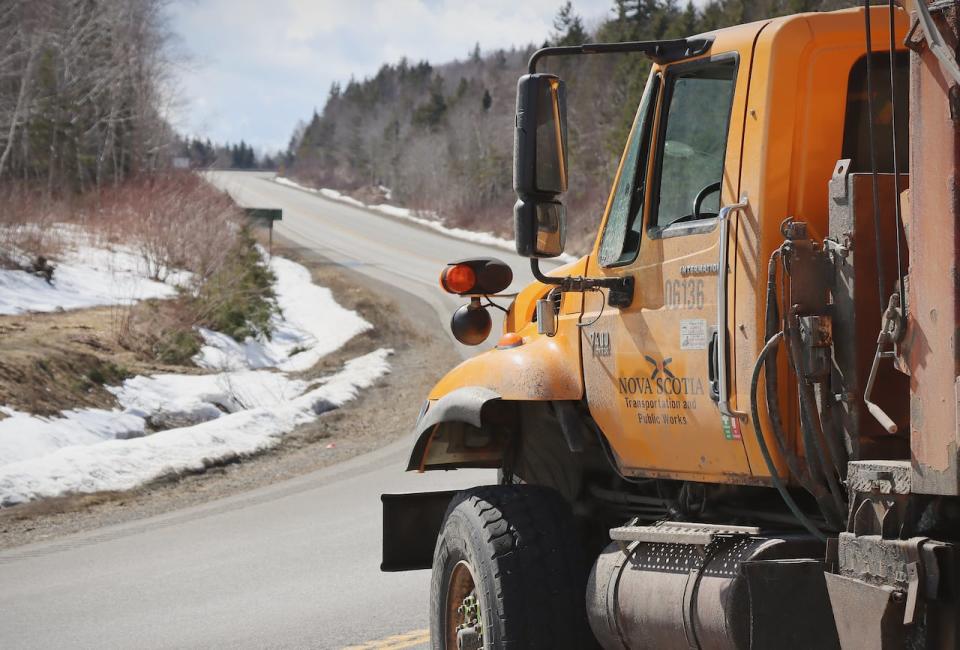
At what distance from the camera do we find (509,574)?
15.4 feet

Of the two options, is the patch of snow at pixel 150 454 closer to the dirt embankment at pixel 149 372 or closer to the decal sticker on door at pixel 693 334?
the dirt embankment at pixel 149 372

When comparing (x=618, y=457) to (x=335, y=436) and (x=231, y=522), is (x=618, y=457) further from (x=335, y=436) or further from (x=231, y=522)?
(x=335, y=436)

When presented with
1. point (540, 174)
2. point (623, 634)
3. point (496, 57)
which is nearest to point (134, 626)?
point (623, 634)

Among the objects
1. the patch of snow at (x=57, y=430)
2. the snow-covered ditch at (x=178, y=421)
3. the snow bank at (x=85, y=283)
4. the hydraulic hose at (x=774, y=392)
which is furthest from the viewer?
the snow bank at (x=85, y=283)

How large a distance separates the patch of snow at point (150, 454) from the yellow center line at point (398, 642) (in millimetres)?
5639

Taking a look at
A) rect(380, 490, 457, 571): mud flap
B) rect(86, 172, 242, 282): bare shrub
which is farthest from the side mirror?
rect(86, 172, 242, 282): bare shrub

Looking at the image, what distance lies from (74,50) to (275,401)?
2879cm

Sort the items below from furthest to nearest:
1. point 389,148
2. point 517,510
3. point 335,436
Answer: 1. point 389,148
2. point 335,436
3. point 517,510

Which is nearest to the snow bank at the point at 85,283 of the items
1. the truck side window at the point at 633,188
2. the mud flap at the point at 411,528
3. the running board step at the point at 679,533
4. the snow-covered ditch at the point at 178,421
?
the snow-covered ditch at the point at 178,421

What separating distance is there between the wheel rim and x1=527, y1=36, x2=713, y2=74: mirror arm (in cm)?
210

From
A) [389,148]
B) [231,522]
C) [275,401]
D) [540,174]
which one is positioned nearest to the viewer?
[540,174]

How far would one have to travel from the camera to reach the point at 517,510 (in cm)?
491

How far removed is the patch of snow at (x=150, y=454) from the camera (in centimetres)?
1133

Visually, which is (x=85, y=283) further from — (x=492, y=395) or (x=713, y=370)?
(x=713, y=370)
